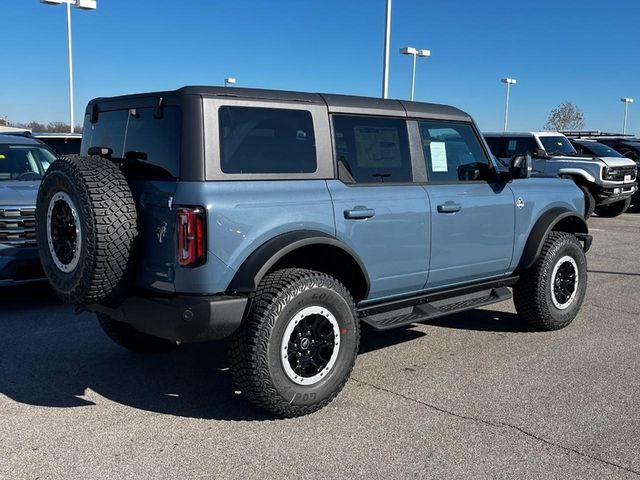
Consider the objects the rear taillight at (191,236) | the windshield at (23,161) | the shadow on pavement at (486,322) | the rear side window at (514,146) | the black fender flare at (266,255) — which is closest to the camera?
the rear taillight at (191,236)

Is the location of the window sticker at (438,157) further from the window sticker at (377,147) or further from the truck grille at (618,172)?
the truck grille at (618,172)

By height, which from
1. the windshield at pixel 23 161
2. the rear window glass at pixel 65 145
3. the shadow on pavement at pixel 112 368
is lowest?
the shadow on pavement at pixel 112 368

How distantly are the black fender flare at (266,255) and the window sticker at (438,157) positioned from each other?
4.65 feet

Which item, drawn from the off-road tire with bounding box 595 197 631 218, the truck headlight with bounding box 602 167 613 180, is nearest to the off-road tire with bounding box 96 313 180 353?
Answer: the truck headlight with bounding box 602 167 613 180

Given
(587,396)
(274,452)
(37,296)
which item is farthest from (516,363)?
(37,296)

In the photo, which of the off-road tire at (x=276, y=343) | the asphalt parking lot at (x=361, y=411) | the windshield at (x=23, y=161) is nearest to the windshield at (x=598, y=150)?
the asphalt parking lot at (x=361, y=411)

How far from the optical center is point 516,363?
17.0 feet

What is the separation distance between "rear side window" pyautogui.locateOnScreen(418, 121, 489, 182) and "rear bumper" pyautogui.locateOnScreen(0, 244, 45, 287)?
12.6 ft

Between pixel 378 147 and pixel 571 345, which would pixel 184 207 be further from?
pixel 571 345

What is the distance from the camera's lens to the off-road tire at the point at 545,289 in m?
5.87

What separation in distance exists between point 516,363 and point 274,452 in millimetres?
2330

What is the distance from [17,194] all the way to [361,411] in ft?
14.0

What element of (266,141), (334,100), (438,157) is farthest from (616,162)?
(266,141)

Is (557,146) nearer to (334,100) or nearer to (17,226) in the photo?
(334,100)
